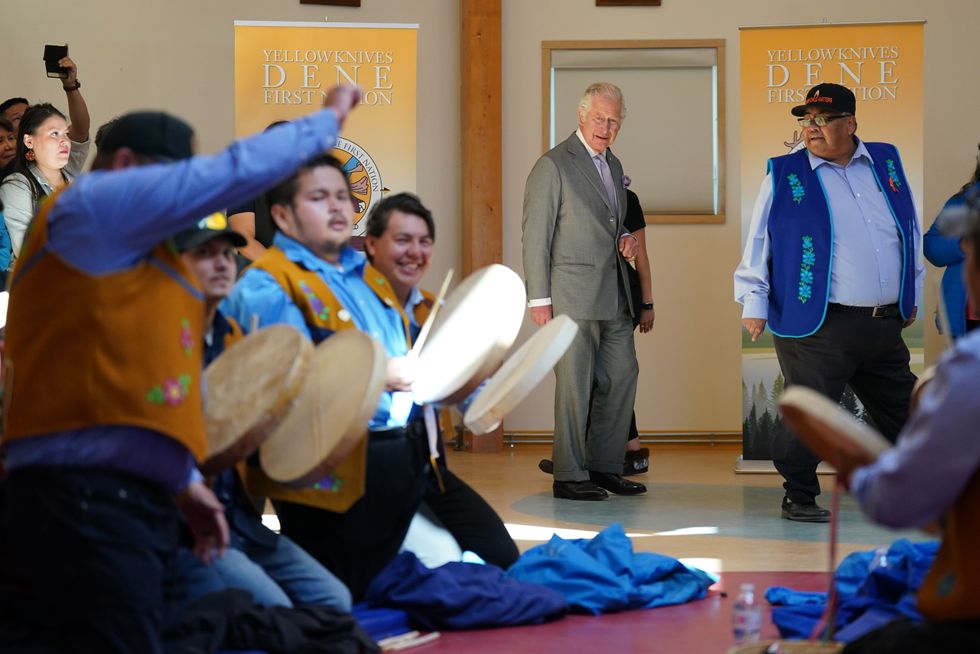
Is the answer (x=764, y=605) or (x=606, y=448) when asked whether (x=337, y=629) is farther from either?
(x=606, y=448)

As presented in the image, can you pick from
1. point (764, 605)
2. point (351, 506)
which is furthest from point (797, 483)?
point (351, 506)

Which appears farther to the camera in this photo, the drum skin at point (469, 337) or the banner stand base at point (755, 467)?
the banner stand base at point (755, 467)

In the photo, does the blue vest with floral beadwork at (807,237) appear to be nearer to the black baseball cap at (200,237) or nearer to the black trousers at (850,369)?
the black trousers at (850,369)

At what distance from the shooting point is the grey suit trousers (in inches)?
245

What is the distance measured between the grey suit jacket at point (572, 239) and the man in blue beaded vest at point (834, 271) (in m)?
0.87

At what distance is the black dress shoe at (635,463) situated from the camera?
710cm

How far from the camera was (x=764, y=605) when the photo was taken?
397cm

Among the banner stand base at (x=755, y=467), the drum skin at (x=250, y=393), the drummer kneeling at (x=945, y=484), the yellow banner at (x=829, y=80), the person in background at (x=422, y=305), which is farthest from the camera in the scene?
the yellow banner at (x=829, y=80)

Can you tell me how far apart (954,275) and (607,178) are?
1660mm

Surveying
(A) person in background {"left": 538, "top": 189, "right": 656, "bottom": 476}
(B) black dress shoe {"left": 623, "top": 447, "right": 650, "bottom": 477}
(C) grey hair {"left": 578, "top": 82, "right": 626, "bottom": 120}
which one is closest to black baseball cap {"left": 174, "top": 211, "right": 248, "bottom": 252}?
(C) grey hair {"left": 578, "top": 82, "right": 626, "bottom": 120}

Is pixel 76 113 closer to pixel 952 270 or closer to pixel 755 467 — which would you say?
pixel 755 467

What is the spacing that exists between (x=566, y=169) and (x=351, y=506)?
3068mm

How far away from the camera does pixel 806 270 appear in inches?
215

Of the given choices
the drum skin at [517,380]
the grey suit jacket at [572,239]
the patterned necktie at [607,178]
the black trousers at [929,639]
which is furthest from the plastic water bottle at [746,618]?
the patterned necktie at [607,178]
